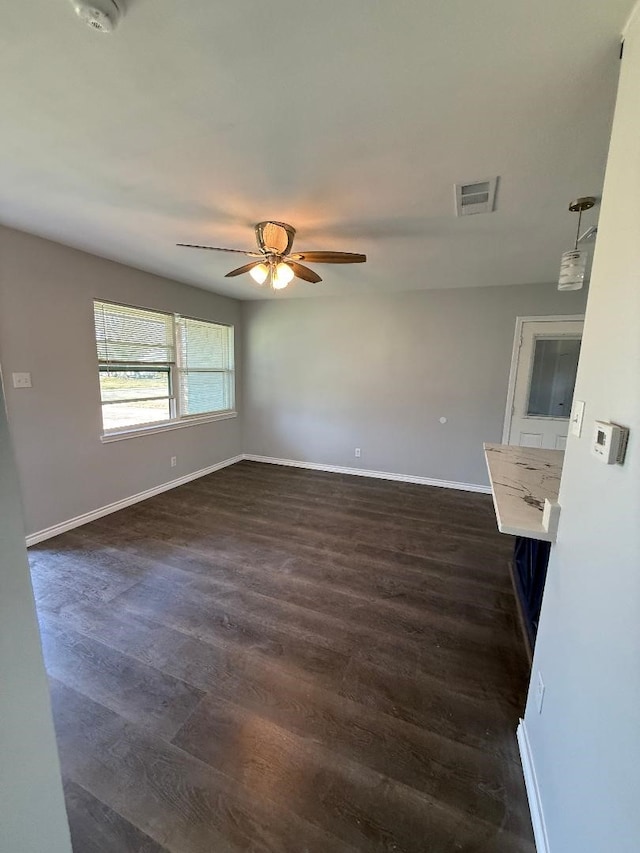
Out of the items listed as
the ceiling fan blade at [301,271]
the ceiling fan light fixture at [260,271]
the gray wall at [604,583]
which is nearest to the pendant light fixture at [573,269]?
the gray wall at [604,583]

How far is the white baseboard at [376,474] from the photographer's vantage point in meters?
4.36

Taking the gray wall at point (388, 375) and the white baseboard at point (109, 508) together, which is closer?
the white baseboard at point (109, 508)

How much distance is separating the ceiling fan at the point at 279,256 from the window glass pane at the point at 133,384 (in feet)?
5.62

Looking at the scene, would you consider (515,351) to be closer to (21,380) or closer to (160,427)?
(160,427)

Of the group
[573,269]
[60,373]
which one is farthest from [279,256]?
[60,373]

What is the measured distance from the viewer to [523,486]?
1.85 metres

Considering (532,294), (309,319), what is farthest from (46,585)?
(532,294)

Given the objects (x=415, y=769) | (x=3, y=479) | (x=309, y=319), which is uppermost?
(x=309, y=319)

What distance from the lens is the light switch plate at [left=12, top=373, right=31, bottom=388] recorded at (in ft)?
8.85

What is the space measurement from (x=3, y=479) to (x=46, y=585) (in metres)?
2.42

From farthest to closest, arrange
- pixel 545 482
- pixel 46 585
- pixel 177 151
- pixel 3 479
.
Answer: pixel 46 585 < pixel 545 482 < pixel 177 151 < pixel 3 479

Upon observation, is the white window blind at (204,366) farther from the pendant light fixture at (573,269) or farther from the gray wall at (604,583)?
the gray wall at (604,583)

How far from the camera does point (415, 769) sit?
133 cm

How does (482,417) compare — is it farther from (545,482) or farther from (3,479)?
(3,479)
